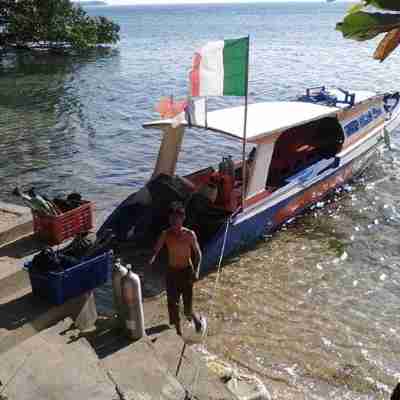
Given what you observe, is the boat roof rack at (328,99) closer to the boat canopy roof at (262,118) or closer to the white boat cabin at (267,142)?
the white boat cabin at (267,142)

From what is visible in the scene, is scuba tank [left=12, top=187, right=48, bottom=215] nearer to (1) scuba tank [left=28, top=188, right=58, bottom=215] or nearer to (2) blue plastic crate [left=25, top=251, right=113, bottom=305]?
(1) scuba tank [left=28, top=188, right=58, bottom=215]

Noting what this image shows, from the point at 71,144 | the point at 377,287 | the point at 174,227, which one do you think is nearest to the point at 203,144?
the point at 71,144

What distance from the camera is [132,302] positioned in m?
6.26

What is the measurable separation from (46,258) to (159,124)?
14.1 feet

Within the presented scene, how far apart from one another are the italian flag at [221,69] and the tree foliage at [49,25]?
34.2 meters

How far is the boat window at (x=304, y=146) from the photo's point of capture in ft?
39.7

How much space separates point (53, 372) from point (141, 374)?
0.90 m

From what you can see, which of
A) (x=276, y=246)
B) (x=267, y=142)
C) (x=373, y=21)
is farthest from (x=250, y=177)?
(x=373, y=21)

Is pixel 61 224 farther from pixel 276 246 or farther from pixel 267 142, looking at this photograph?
pixel 276 246

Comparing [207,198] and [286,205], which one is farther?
[286,205]

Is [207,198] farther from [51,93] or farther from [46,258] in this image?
[51,93]

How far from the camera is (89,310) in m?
6.89

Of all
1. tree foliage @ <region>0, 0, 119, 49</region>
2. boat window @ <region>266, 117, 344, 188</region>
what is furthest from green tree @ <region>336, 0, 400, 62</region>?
tree foliage @ <region>0, 0, 119, 49</region>

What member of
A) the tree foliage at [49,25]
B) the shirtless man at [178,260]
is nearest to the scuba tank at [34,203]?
the shirtless man at [178,260]
